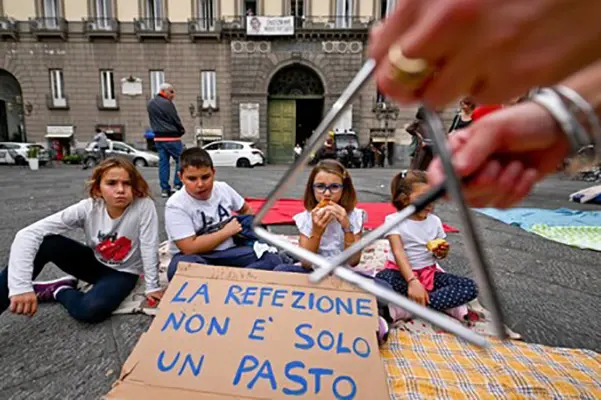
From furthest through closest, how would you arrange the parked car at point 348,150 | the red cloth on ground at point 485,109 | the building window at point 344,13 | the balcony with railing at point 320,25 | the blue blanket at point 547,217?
1. the building window at point 344,13
2. the balcony with railing at point 320,25
3. the parked car at point 348,150
4. the blue blanket at point 547,217
5. the red cloth on ground at point 485,109

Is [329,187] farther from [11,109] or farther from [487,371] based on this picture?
[11,109]

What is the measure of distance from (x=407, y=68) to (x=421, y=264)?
1.33 metres

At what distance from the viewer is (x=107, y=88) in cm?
1382

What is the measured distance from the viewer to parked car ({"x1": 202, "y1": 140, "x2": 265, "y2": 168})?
11188 millimetres

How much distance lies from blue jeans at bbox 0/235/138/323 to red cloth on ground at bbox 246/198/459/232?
1261 millimetres

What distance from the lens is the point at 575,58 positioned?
30 centimetres

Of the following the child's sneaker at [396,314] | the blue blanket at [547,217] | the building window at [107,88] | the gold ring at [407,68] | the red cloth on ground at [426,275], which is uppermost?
the building window at [107,88]

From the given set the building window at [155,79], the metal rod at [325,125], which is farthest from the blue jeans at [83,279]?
the building window at [155,79]

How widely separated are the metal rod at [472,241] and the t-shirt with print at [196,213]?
4.69 ft

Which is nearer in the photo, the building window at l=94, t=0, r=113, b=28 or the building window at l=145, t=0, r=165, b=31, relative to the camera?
the building window at l=94, t=0, r=113, b=28

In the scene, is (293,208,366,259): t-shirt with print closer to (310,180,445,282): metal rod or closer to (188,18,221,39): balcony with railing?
(310,180,445,282): metal rod

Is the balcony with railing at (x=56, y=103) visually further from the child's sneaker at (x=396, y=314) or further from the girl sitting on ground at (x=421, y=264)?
the child's sneaker at (x=396, y=314)

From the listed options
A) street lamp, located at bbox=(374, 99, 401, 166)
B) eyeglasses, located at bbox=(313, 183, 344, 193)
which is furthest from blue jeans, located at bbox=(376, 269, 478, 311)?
street lamp, located at bbox=(374, 99, 401, 166)

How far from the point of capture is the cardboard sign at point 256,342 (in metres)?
0.78
